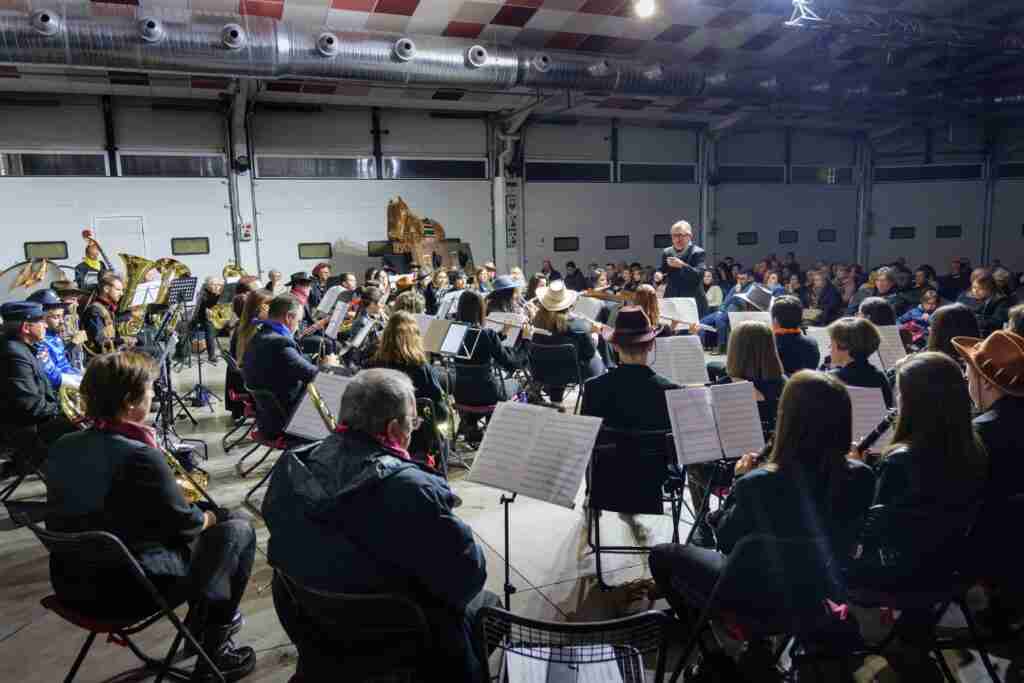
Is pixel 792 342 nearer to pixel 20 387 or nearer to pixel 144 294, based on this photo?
pixel 20 387

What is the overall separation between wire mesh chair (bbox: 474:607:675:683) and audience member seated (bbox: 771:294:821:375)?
2.95m

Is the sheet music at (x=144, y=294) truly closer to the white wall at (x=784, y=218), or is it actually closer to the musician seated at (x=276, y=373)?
the musician seated at (x=276, y=373)

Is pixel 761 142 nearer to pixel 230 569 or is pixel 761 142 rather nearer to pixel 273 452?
pixel 273 452

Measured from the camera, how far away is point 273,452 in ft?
20.0

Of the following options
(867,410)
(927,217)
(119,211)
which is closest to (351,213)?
(119,211)

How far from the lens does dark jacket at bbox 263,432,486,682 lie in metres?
2.00

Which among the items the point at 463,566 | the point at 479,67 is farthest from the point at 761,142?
the point at 463,566

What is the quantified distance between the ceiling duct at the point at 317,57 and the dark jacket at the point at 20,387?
5.28m

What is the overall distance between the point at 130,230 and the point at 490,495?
10586 mm

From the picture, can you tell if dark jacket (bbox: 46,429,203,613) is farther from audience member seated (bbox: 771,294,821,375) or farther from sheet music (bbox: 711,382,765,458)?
audience member seated (bbox: 771,294,821,375)

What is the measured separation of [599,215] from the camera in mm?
16094

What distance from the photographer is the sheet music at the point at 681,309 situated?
6.64 metres

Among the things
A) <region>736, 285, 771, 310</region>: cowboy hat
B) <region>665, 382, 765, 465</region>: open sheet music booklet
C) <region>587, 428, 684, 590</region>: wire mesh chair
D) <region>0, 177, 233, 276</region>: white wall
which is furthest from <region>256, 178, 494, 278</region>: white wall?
<region>665, 382, 765, 465</region>: open sheet music booklet

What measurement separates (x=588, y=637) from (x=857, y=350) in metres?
2.91
